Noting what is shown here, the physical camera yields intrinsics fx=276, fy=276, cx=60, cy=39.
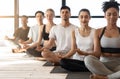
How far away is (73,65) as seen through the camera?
146 inches

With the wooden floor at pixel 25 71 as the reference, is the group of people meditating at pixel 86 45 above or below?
above

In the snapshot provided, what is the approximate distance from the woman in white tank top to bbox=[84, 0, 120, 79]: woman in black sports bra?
0.46 metres

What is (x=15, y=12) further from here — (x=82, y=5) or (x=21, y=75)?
(x=21, y=75)

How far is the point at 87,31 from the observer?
12.8 ft

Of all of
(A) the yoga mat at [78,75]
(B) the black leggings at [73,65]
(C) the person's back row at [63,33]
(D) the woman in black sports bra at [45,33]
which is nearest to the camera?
(A) the yoga mat at [78,75]

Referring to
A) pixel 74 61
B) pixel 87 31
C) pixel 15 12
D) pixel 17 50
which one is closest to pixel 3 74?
pixel 74 61

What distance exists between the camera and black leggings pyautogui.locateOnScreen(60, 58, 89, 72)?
3650 mm

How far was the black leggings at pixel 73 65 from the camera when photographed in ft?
12.0

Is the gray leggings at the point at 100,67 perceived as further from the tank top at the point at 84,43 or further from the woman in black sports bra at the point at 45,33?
the woman in black sports bra at the point at 45,33

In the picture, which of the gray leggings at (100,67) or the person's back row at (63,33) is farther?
the person's back row at (63,33)

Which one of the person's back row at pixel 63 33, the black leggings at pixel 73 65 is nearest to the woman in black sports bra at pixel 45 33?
the person's back row at pixel 63 33

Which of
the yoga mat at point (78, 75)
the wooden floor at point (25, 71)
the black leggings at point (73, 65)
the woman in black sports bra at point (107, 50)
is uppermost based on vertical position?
the woman in black sports bra at point (107, 50)

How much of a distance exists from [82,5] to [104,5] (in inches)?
170

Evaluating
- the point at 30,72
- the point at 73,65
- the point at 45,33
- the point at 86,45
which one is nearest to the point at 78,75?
the point at 73,65
